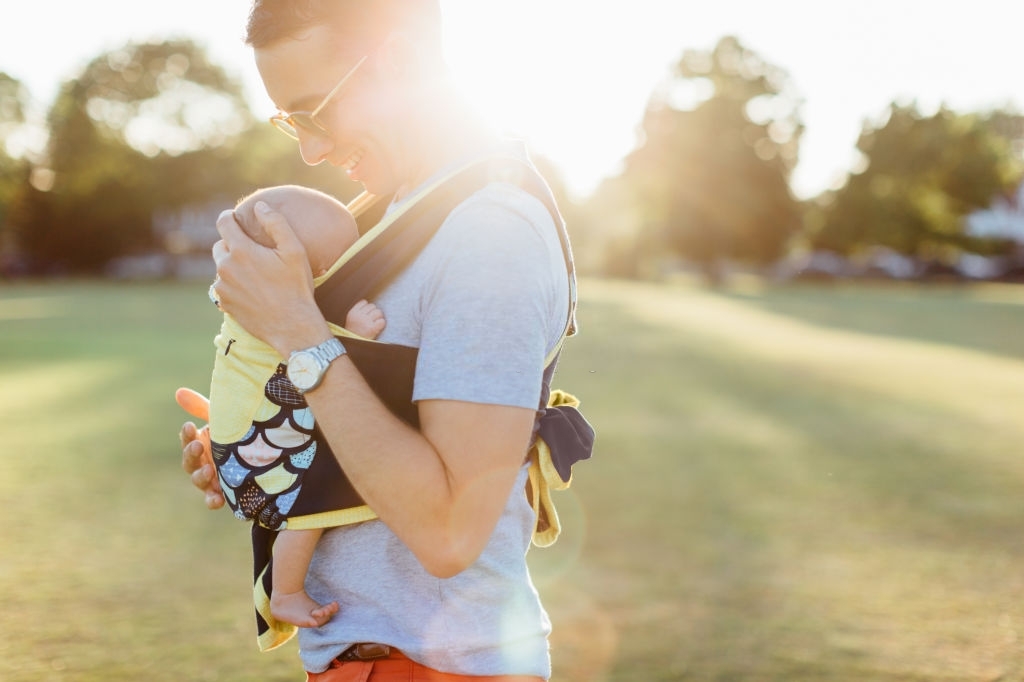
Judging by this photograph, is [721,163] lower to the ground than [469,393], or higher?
higher

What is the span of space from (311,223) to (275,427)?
36cm

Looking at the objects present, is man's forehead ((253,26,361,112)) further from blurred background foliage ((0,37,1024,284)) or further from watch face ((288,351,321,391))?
blurred background foliage ((0,37,1024,284))

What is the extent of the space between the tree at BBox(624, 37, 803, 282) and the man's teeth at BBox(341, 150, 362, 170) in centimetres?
5969

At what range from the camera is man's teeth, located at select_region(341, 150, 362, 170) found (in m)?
1.61

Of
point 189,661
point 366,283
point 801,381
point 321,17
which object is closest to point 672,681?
point 189,661

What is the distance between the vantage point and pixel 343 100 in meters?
1.53

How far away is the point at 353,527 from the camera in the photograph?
5.08 ft

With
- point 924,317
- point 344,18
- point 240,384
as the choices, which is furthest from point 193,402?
point 924,317

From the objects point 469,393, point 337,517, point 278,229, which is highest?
point 278,229

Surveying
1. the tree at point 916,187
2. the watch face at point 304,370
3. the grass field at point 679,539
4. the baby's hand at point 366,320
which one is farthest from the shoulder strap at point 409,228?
the tree at point 916,187

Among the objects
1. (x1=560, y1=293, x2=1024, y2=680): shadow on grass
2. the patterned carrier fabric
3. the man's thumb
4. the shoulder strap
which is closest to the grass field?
(x1=560, y1=293, x2=1024, y2=680): shadow on grass

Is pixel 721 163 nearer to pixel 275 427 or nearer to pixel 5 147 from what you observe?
pixel 5 147

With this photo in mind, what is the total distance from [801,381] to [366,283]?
1241 centimetres

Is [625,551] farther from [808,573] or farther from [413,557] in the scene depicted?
[413,557]
